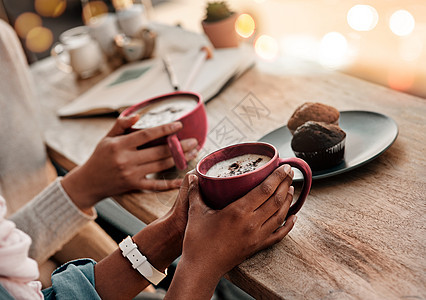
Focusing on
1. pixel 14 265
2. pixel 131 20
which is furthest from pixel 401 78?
pixel 14 265

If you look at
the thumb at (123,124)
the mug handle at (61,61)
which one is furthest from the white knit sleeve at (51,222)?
the mug handle at (61,61)

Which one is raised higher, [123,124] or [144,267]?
[123,124]

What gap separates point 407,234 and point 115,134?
646mm

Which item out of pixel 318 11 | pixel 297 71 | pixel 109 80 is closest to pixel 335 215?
pixel 297 71

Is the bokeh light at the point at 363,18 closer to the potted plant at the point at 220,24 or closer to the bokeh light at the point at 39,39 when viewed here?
the potted plant at the point at 220,24

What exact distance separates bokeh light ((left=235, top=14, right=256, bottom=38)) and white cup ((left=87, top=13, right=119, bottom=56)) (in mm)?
545

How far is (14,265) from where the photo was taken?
0.68 m

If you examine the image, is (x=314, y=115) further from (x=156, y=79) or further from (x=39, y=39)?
(x=39, y=39)

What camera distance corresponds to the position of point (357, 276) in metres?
0.60

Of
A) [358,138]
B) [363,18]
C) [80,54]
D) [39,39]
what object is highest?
[80,54]

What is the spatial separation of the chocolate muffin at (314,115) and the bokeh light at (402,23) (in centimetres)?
246

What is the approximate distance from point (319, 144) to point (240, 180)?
0.68 ft

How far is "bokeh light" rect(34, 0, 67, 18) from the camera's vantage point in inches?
186

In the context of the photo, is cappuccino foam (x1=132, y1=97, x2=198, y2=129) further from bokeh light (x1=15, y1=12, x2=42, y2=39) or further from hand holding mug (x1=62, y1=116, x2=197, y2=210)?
bokeh light (x1=15, y1=12, x2=42, y2=39)
